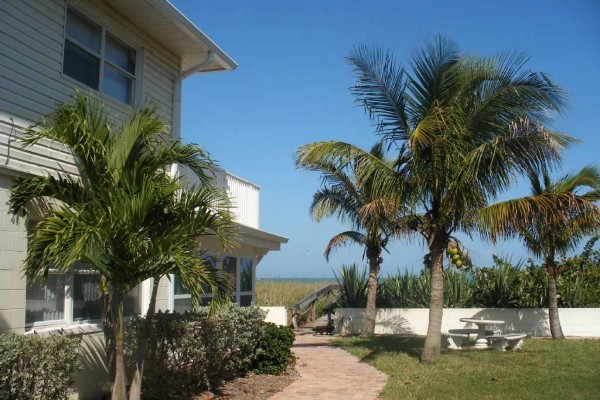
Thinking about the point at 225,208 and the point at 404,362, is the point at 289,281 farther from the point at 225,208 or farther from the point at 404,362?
the point at 225,208

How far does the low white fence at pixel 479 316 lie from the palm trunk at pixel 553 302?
1.34 metres

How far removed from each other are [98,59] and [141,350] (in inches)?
184

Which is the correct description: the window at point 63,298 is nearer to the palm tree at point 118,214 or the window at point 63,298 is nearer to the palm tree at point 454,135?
the palm tree at point 118,214

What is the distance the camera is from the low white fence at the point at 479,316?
60.0 ft

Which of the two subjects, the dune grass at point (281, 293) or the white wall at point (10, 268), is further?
the dune grass at point (281, 293)

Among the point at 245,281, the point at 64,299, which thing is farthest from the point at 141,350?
the point at 245,281

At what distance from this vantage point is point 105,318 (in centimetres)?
736

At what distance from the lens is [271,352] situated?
11359 millimetres

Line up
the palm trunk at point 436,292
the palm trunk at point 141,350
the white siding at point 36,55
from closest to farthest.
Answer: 1. the palm trunk at point 141,350
2. the white siding at point 36,55
3. the palm trunk at point 436,292

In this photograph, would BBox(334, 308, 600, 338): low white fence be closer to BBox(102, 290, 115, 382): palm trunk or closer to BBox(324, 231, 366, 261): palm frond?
BBox(324, 231, 366, 261): palm frond

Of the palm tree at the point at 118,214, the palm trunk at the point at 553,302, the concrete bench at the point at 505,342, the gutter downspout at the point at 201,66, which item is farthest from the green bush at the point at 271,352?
the palm trunk at the point at 553,302

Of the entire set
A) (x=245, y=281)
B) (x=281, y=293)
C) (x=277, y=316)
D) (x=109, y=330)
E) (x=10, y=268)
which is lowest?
(x=277, y=316)

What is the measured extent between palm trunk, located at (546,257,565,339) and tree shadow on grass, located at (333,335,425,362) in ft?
11.6

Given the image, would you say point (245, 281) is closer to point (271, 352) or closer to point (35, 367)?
point (271, 352)
